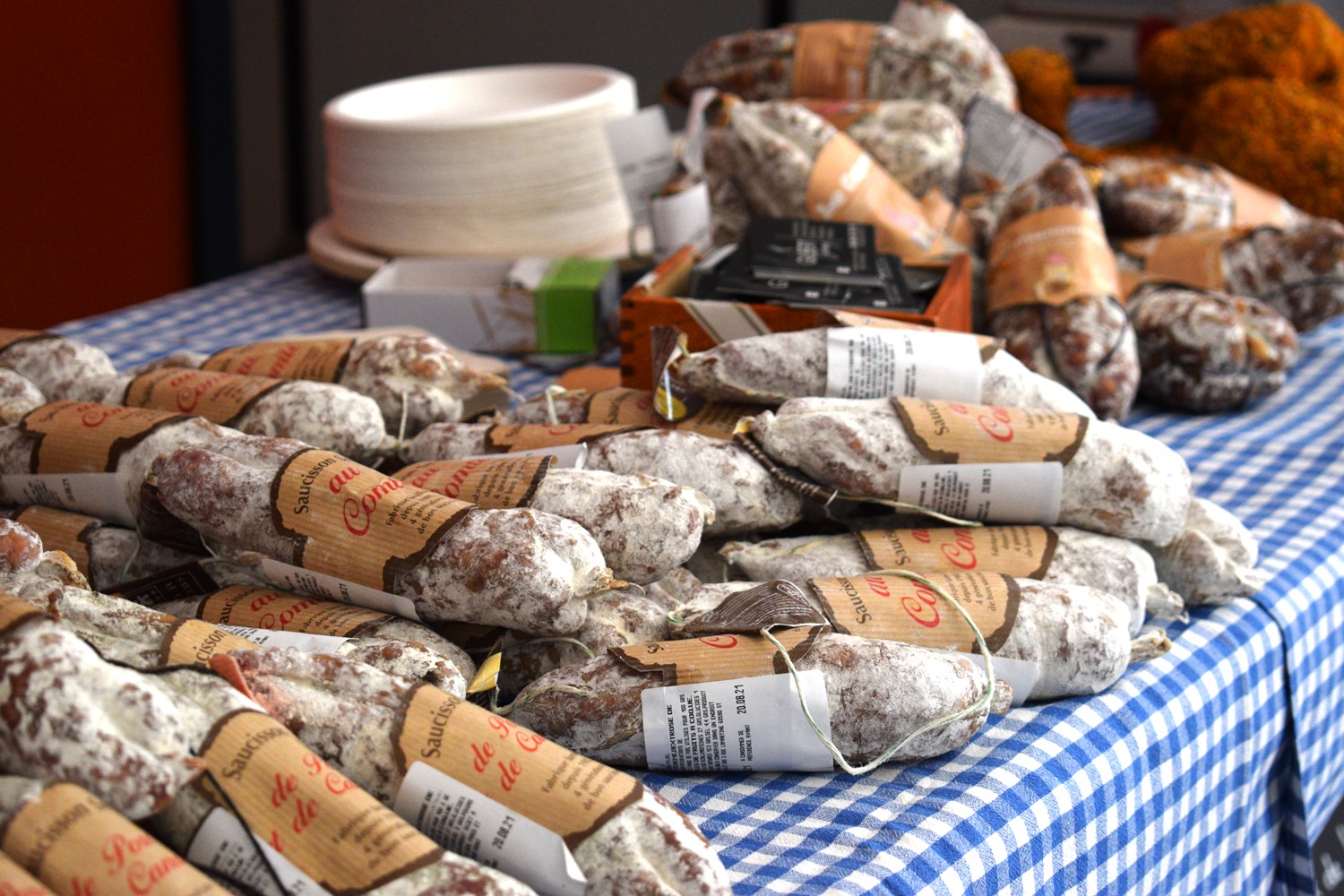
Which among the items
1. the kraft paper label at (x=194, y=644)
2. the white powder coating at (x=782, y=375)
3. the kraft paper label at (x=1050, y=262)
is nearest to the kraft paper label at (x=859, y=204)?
the kraft paper label at (x=1050, y=262)

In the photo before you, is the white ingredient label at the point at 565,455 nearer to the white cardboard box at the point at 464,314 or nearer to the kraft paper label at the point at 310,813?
the kraft paper label at the point at 310,813

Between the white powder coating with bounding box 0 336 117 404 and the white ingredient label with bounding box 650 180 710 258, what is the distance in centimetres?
91

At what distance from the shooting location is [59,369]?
143cm

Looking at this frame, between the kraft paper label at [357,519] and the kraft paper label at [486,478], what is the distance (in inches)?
2.5

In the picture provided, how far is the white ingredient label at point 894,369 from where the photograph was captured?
134 cm

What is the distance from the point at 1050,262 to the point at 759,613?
3.44ft

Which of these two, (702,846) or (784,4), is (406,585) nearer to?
(702,846)

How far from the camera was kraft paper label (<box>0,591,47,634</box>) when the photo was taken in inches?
31.0

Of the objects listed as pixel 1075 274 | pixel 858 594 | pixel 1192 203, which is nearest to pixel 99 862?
pixel 858 594

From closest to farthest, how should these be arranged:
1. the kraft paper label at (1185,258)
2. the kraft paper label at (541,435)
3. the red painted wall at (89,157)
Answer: the kraft paper label at (541,435), the kraft paper label at (1185,258), the red painted wall at (89,157)

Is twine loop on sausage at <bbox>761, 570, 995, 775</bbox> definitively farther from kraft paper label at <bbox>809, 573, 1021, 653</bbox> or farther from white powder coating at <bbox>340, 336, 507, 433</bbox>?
white powder coating at <bbox>340, 336, 507, 433</bbox>

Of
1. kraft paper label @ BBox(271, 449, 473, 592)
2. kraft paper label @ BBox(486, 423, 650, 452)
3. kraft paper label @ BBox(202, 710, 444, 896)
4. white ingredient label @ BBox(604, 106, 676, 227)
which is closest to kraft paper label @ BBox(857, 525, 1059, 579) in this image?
kraft paper label @ BBox(486, 423, 650, 452)

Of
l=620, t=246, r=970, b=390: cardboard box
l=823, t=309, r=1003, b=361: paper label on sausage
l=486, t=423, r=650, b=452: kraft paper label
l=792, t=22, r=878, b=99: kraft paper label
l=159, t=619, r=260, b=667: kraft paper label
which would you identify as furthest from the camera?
l=792, t=22, r=878, b=99: kraft paper label

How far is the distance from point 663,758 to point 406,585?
0.26 meters
